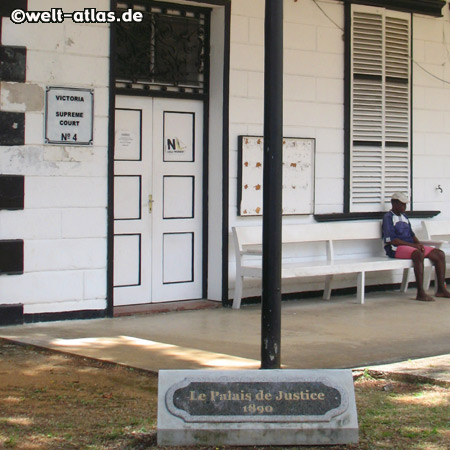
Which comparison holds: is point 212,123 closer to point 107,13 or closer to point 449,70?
point 107,13

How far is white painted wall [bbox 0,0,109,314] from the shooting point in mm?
8555

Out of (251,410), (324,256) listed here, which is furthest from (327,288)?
(251,410)

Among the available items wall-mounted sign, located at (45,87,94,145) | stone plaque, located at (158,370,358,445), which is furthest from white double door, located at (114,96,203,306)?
stone plaque, located at (158,370,358,445)

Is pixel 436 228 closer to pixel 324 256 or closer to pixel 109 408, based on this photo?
pixel 324 256

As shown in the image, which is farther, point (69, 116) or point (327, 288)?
point (327, 288)

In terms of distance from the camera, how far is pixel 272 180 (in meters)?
6.07

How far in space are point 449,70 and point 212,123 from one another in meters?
3.94

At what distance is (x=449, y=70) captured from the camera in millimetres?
12281

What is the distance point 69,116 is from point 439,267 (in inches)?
195

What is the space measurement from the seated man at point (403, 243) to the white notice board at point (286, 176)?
1.05 metres

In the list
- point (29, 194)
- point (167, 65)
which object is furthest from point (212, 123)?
point (29, 194)

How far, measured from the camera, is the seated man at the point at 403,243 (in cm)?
1102

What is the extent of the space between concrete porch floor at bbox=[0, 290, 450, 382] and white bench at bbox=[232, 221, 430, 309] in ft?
1.37

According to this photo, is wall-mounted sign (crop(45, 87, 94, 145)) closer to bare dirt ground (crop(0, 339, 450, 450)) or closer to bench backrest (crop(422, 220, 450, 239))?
bare dirt ground (crop(0, 339, 450, 450))
